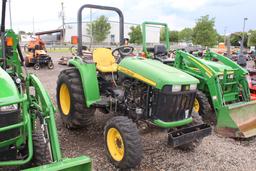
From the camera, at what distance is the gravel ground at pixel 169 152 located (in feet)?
11.8

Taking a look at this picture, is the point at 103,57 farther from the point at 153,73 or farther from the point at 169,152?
the point at 169,152

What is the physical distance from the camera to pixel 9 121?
244 cm

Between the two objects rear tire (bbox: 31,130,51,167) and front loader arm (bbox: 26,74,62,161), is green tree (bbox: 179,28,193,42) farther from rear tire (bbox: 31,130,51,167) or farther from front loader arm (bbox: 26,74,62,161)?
rear tire (bbox: 31,130,51,167)

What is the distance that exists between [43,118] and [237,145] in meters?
3.01

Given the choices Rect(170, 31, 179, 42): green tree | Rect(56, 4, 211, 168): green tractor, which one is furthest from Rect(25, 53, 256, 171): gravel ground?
Rect(170, 31, 179, 42): green tree

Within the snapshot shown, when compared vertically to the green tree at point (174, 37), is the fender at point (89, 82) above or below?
below

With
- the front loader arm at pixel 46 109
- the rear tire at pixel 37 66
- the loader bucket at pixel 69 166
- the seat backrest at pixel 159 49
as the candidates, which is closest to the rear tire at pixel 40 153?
the front loader arm at pixel 46 109

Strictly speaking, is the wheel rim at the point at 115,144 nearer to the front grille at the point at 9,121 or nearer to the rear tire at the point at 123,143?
the rear tire at the point at 123,143

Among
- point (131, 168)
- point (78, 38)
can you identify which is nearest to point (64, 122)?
point (78, 38)

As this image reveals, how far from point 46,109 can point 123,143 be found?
1018mm

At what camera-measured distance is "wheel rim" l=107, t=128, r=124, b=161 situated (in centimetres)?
347

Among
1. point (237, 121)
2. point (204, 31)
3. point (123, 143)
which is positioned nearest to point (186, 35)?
point (204, 31)

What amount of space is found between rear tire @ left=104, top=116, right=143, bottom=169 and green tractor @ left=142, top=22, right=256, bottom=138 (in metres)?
1.99

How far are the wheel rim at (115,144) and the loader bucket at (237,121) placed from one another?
1.99 m
